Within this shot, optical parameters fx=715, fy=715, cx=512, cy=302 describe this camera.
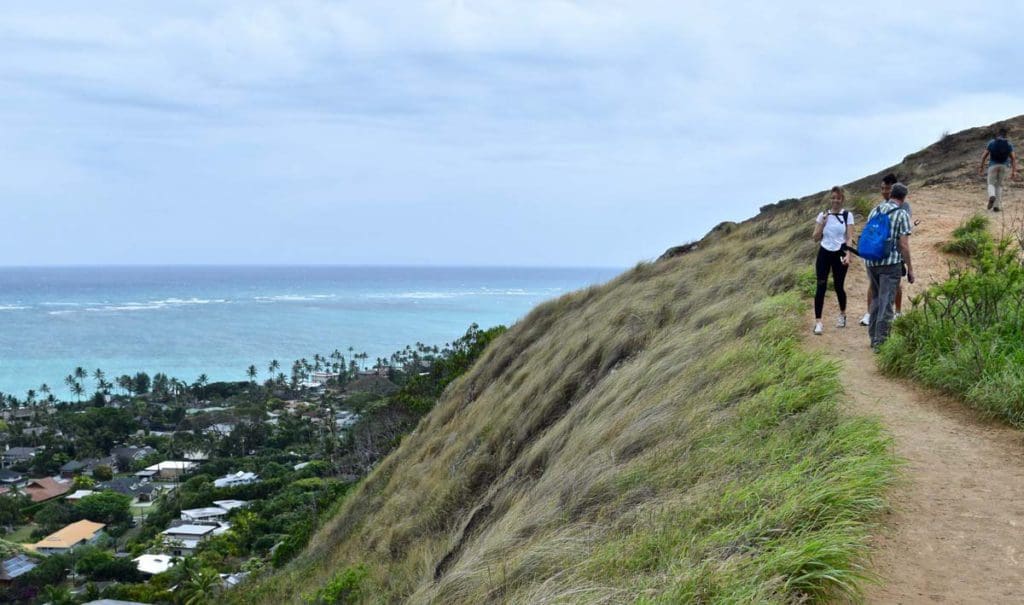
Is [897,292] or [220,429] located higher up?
[897,292]

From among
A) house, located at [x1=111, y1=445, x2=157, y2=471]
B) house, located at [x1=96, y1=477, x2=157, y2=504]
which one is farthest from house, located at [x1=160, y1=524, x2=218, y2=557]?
house, located at [x1=111, y1=445, x2=157, y2=471]

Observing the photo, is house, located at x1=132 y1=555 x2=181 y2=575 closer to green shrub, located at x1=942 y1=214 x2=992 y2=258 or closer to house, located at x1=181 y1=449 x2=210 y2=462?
house, located at x1=181 y1=449 x2=210 y2=462

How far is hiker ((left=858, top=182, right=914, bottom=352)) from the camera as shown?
24.1 ft

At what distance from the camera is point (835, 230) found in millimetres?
8203

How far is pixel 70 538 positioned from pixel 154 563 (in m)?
8.09

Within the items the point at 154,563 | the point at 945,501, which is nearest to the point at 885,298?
the point at 945,501

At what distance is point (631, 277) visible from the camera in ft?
60.3

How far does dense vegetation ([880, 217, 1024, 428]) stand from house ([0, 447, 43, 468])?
198ft

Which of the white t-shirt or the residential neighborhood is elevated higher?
the white t-shirt

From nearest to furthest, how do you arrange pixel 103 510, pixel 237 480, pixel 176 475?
pixel 103 510 → pixel 237 480 → pixel 176 475

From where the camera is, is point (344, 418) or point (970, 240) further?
point (344, 418)

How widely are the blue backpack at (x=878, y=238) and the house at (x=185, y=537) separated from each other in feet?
104

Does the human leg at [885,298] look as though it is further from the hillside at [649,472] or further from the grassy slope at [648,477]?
the grassy slope at [648,477]

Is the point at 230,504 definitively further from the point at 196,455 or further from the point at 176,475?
the point at 196,455
